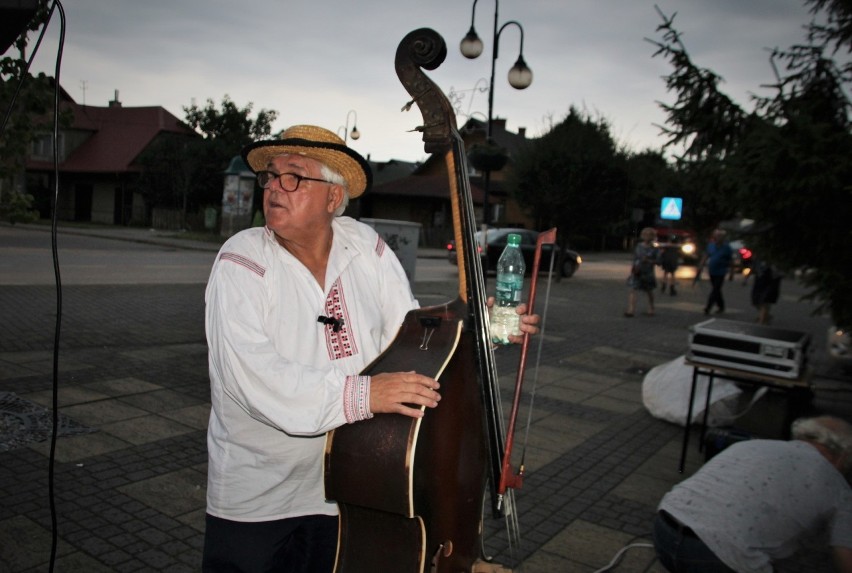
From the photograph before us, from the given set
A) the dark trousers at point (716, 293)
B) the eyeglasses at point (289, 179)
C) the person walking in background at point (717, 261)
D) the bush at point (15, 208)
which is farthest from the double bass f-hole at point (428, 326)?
the dark trousers at point (716, 293)

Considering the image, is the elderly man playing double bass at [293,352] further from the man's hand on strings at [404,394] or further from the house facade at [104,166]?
the house facade at [104,166]

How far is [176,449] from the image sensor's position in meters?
4.88

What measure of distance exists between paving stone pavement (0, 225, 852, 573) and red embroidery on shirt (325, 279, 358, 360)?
27.2 inches

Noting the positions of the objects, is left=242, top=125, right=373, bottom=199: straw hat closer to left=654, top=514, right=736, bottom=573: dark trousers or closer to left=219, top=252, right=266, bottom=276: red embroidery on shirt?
left=219, top=252, right=266, bottom=276: red embroidery on shirt

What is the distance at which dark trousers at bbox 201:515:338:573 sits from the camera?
198 centimetres

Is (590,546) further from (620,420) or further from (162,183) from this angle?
(162,183)

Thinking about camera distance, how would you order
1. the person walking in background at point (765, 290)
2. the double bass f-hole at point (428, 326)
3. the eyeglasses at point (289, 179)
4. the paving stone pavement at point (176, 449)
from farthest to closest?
the person walking in background at point (765, 290) < the paving stone pavement at point (176, 449) < the eyeglasses at point (289, 179) < the double bass f-hole at point (428, 326)

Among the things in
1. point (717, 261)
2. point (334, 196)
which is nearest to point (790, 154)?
point (334, 196)

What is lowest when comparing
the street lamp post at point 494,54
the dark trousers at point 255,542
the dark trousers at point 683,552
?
the dark trousers at point 683,552

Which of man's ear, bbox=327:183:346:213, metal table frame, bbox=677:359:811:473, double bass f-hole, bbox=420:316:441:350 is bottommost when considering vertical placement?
metal table frame, bbox=677:359:811:473

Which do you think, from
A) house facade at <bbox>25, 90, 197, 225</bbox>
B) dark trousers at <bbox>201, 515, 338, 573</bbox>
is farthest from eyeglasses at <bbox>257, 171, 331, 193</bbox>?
house facade at <bbox>25, 90, 197, 225</bbox>

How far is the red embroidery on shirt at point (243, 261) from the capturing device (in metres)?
1.90

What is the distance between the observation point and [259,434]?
1979 mm

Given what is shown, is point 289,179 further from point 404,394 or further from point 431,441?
point 431,441
